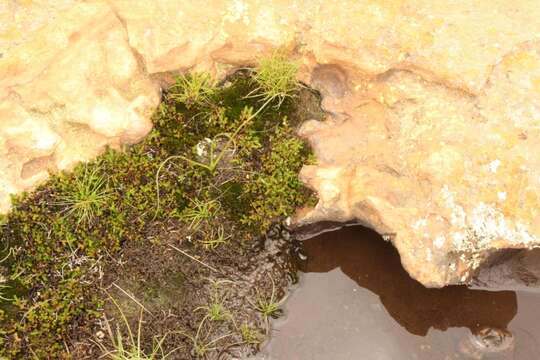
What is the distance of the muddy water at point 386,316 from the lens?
4.84m

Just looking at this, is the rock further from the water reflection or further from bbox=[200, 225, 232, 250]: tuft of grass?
the water reflection

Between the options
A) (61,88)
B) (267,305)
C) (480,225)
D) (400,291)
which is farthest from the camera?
(400,291)

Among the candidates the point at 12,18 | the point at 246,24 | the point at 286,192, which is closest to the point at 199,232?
the point at 286,192

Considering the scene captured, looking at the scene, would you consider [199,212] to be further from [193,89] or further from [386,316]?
[386,316]

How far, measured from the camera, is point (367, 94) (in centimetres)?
488

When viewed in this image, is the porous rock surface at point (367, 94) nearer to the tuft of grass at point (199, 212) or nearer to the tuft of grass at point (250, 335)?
the tuft of grass at point (199, 212)

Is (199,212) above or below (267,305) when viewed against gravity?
above

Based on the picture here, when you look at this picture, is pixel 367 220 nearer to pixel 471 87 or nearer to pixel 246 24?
pixel 471 87

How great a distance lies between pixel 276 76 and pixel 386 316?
87.3 inches

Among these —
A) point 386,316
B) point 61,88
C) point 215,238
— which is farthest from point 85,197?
point 386,316

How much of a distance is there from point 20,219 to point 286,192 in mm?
2154

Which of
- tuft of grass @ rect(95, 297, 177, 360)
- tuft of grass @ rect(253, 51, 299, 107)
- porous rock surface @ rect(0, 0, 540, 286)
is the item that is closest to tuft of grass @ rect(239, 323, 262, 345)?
tuft of grass @ rect(95, 297, 177, 360)

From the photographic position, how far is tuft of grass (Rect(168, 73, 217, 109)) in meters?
4.95

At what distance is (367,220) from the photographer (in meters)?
5.01
